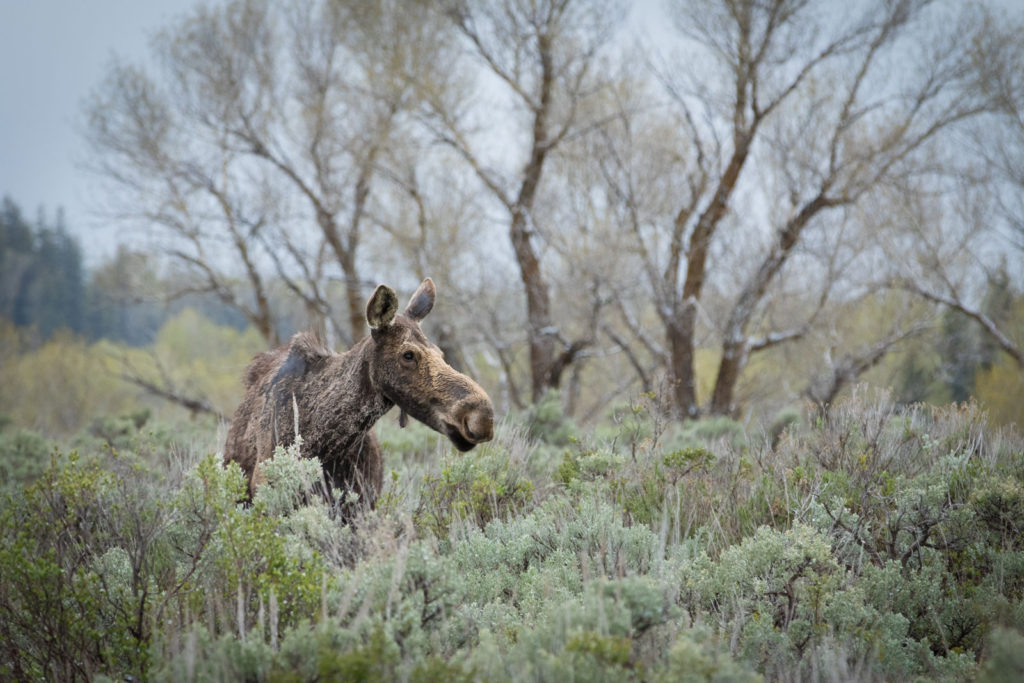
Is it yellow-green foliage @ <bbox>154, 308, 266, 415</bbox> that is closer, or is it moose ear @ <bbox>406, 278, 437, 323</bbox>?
moose ear @ <bbox>406, 278, 437, 323</bbox>

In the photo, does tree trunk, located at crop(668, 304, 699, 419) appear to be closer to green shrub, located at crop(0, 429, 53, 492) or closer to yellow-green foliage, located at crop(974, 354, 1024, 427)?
yellow-green foliage, located at crop(974, 354, 1024, 427)

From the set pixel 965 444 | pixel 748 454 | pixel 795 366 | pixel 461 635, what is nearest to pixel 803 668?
pixel 461 635

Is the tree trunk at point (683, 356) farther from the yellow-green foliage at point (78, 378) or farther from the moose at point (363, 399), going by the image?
the yellow-green foliage at point (78, 378)

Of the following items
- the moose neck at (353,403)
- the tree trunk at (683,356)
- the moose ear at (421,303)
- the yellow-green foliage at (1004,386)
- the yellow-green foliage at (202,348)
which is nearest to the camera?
the moose neck at (353,403)

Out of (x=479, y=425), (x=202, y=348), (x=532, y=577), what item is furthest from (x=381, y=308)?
(x=202, y=348)

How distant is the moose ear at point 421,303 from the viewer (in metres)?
4.62

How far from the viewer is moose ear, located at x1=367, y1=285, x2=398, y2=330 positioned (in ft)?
13.4

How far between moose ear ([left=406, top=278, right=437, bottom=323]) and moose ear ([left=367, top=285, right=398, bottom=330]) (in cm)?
38

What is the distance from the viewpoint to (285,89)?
60.7 ft

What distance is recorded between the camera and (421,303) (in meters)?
4.67

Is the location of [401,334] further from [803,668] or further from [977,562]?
[977,562]

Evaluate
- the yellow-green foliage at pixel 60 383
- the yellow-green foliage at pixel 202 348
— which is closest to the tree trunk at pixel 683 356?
the yellow-green foliage at pixel 202 348

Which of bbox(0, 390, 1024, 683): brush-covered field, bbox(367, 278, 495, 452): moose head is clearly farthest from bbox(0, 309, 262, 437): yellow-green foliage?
bbox(367, 278, 495, 452): moose head

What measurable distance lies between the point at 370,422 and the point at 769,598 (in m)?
2.26
